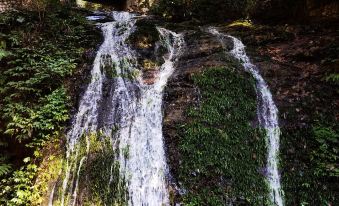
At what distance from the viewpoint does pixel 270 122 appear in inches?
274

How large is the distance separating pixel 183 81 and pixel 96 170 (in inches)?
117

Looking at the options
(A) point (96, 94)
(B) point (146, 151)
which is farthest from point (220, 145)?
(A) point (96, 94)

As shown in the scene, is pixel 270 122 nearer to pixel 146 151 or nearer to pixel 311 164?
pixel 311 164

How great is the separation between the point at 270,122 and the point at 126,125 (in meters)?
3.14

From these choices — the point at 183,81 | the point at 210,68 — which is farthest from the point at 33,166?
the point at 210,68

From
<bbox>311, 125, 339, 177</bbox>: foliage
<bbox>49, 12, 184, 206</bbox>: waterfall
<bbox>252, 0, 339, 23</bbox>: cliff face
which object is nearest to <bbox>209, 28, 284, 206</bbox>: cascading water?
<bbox>311, 125, 339, 177</bbox>: foliage

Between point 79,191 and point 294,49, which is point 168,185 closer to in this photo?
point 79,191

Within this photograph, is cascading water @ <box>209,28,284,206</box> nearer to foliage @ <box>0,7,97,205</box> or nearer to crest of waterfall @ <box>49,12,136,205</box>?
crest of waterfall @ <box>49,12,136,205</box>

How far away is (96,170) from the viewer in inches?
241

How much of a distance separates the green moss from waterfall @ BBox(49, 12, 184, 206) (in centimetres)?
55

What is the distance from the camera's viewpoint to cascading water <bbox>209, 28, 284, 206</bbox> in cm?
611

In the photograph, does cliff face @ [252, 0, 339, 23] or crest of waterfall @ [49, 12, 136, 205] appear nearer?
crest of waterfall @ [49, 12, 136, 205]

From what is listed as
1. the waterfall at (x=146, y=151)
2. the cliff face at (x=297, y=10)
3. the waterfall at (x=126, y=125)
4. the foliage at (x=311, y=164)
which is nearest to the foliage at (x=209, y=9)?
the cliff face at (x=297, y=10)

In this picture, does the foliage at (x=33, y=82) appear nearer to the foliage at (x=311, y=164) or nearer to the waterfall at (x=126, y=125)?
the waterfall at (x=126, y=125)
